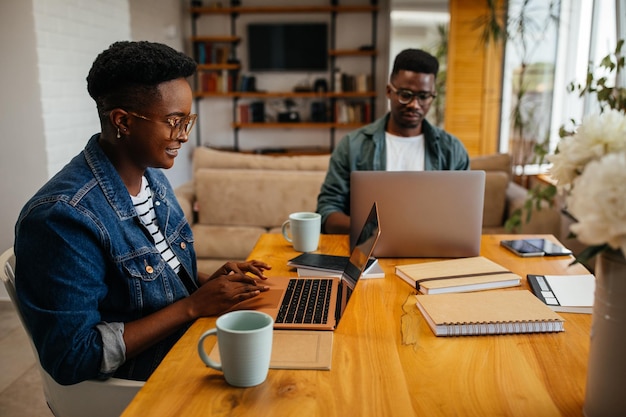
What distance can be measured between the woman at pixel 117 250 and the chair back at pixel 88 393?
0.15ft

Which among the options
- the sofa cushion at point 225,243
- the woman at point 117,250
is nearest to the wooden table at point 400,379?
the woman at point 117,250

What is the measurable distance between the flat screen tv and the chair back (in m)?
5.45

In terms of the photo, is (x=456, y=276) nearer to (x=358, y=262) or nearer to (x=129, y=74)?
(x=358, y=262)

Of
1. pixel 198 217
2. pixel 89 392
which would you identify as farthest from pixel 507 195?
pixel 89 392

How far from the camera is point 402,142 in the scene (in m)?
2.31

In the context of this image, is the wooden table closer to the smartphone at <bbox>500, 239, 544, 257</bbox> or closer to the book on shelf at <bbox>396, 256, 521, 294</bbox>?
the book on shelf at <bbox>396, 256, 521, 294</bbox>

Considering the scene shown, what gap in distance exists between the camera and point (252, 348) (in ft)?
2.74

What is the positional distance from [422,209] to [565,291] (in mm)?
404

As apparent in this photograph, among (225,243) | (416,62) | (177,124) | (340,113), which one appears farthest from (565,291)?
(340,113)

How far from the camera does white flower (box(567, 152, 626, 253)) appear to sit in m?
0.60

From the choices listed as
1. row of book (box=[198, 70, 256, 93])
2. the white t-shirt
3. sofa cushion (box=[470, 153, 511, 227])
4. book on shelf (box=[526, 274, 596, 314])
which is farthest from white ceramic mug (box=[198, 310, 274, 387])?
row of book (box=[198, 70, 256, 93])

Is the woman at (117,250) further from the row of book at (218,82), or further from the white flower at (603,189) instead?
the row of book at (218,82)

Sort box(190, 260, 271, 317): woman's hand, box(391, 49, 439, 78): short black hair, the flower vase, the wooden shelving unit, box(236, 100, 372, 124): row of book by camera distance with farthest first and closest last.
A: 1. box(236, 100, 372, 124): row of book
2. the wooden shelving unit
3. box(391, 49, 439, 78): short black hair
4. box(190, 260, 271, 317): woman's hand
5. the flower vase

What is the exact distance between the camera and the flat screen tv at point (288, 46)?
6262 millimetres
